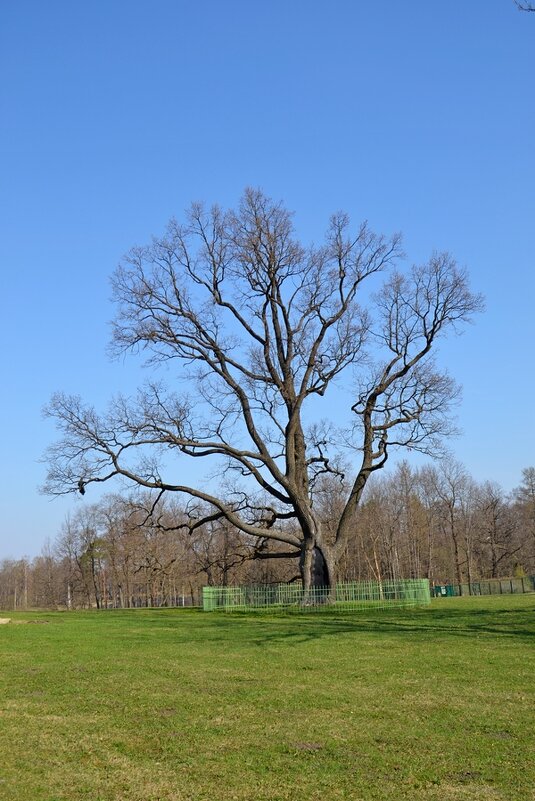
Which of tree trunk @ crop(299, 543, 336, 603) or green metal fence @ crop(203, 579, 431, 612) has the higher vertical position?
tree trunk @ crop(299, 543, 336, 603)

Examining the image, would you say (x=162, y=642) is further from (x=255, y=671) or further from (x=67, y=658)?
(x=255, y=671)

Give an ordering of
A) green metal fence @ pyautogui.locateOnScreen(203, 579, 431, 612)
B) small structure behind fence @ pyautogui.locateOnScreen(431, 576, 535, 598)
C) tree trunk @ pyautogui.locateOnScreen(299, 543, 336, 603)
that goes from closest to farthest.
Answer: green metal fence @ pyautogui.locateOnScreen(203, 579, 431, 612)
tree trunk @ pyautogui.locateOnScreen(299, 543, 336, 603)
small structure behind fence @ pyautogui.locateOnScreen(431, 576, 535, 598)

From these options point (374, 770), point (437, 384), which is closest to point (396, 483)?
point (437, 384)

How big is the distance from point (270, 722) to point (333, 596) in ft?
78.1

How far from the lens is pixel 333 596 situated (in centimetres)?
3178

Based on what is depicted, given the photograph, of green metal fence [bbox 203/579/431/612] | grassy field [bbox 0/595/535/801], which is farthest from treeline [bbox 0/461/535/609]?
grassy field [bbox 0/595/535/801]

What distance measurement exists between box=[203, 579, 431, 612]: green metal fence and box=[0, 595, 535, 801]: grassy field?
15350 mm

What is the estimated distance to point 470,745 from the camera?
24.7 ft

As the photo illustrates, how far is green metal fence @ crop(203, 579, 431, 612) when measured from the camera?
103 feet

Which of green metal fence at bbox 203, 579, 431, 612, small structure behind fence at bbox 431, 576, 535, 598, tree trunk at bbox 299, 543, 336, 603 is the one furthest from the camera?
small structure behind fence at bbox 431, 576, 535, 598

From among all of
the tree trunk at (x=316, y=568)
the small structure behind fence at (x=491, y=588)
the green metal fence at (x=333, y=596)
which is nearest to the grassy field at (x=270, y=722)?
the green metal fence at (x=333, y=596)

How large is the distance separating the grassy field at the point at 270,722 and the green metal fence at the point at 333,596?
15.4 metres

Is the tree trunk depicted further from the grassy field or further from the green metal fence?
the grassy field

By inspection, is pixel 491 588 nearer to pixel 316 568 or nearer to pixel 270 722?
pixel 316 568
